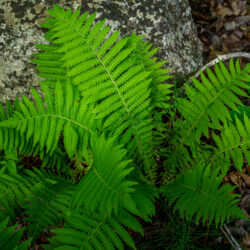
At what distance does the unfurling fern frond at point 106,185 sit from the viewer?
1105 mm

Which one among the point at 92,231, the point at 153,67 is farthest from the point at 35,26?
the point at 92,231

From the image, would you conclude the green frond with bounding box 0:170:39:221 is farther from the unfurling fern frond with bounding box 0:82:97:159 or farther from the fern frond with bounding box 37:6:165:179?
the fern frond with bounding box 37:6:165:179

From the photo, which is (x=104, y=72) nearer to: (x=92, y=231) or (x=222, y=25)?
(x=92, y=231)

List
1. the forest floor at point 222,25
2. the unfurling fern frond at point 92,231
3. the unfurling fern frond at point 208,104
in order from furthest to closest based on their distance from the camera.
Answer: the forest floor at point 222,25, the unfurling fern frond at point 208,104, the unfurling fern frond at point 92,231

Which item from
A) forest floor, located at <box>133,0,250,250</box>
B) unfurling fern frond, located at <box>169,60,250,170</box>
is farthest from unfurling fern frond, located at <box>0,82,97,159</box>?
forest floor, located at <box>133,0,250,250</box>

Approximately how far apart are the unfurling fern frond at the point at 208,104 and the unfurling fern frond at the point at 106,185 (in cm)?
72

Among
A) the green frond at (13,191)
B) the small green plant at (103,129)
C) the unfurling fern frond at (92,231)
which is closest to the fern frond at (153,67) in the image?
the small green plant at (103,129)

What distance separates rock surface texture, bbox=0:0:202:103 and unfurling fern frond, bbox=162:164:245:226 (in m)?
1.08

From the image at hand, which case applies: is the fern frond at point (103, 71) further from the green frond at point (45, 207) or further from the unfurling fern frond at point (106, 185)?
the green frond at point (45, 207)

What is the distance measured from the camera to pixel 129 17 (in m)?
1.97

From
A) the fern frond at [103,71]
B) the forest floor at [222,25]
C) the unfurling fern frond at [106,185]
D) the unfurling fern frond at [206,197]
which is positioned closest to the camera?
the unfurling fern frond at [106,185]

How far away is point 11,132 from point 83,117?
611mm

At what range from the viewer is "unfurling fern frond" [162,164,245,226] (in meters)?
1.48

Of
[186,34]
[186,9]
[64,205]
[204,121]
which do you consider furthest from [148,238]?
[186,9]
